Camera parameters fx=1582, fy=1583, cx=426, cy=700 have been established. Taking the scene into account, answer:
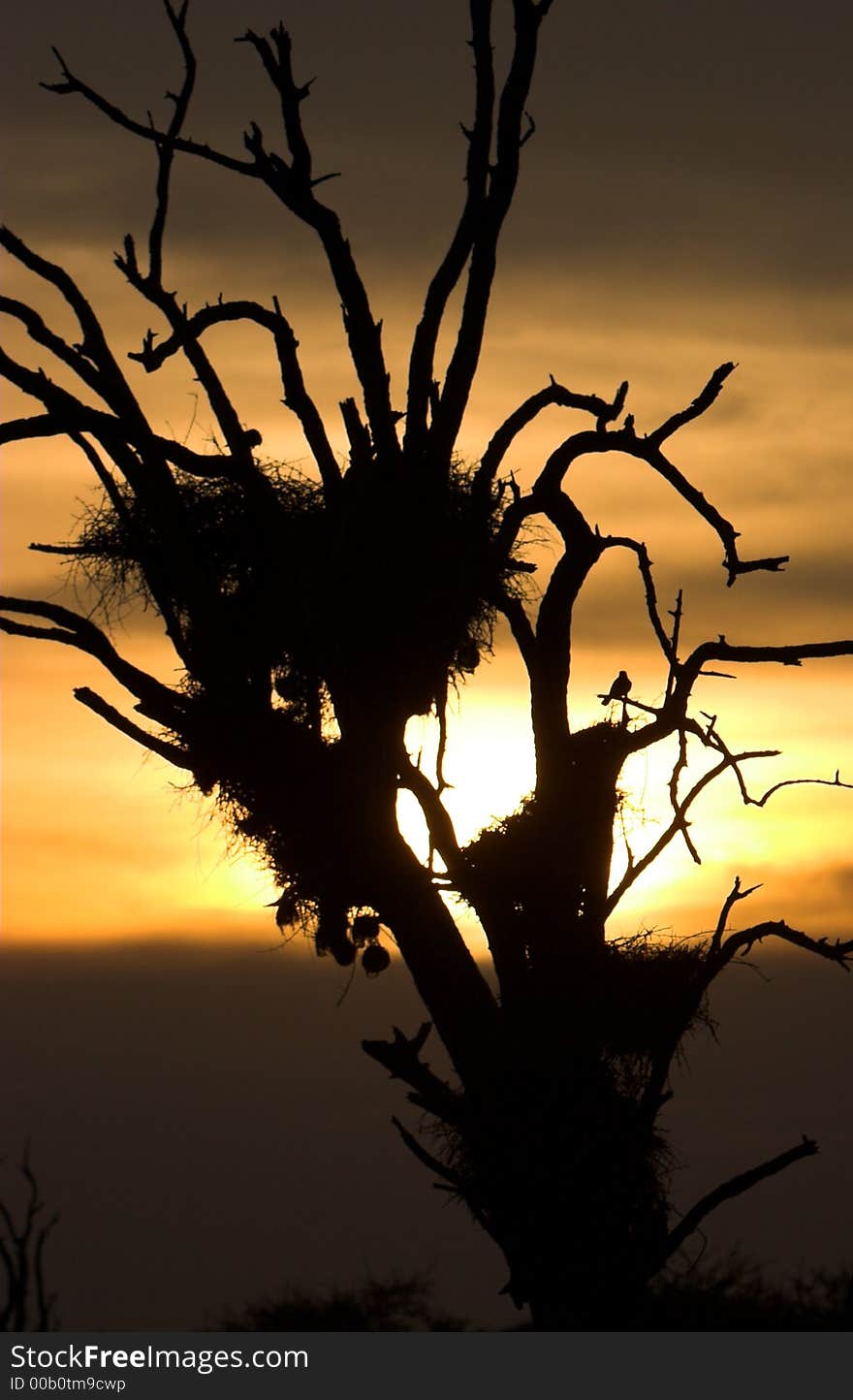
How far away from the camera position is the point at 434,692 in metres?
8.15

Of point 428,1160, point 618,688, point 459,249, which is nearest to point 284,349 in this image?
point 459,249

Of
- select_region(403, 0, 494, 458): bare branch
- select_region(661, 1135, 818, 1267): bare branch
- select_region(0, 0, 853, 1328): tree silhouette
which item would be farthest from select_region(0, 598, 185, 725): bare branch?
select_region(661, 1135, 818, 1267): bare branch

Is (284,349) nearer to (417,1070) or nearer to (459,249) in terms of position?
(459,249)

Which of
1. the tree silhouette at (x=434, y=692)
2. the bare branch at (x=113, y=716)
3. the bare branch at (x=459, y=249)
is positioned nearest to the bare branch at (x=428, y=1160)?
the tree silhouette at (x=434, y=692)

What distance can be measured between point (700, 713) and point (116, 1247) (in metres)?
37.1

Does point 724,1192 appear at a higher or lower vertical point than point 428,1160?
lower

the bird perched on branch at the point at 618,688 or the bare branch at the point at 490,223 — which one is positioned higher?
the bare branch at the point at 490,223

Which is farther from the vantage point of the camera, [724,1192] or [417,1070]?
[724,1192]

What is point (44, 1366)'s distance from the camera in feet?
21.9

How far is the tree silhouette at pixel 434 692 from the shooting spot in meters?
7.51

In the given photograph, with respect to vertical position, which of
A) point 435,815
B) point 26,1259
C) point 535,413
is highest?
point 535,413

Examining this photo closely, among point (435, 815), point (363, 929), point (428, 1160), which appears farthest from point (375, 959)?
point (428, 1160)

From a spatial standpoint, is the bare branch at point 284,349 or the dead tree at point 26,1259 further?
the bare branch at point 284,349

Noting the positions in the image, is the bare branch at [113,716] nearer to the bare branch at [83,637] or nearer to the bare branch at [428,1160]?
the bare branch at [83,637]
